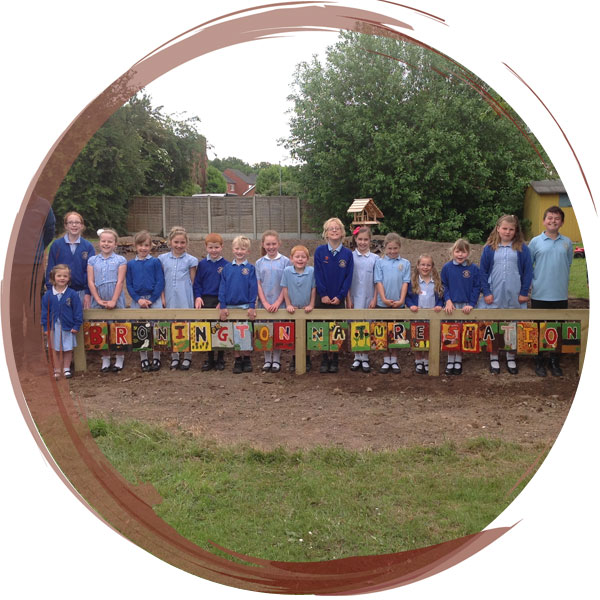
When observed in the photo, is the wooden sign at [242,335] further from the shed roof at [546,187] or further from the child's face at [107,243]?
the shed roof at [546,187]

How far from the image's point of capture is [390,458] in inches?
138

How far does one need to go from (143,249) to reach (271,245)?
1.17 meters

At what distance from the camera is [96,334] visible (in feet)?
17.4

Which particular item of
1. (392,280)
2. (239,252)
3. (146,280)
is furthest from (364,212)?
(146,280)

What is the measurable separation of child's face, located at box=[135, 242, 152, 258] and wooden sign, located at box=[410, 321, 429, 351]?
97.2 inches

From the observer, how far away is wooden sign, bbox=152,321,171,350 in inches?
207

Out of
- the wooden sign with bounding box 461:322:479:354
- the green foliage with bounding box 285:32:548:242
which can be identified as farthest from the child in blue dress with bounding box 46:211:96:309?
the wooden sign with bounding box 461:322:479:354

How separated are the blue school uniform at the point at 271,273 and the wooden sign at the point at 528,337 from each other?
2110 millimetres

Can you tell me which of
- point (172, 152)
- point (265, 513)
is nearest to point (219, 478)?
point (265, 513)

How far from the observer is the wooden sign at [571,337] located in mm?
4848

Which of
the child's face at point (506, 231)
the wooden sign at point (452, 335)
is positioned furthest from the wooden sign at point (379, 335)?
the child's face at point (506, 231)

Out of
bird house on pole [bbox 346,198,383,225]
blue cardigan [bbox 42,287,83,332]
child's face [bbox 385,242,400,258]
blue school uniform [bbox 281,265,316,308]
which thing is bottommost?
blue cardigan [bbox 42,287,83,332]

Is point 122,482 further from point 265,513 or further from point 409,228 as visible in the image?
point 409,228

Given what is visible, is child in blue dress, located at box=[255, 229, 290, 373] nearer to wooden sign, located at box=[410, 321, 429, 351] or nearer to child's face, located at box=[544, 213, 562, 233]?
wooden sign, located at box=[410, 321, 429, 351]
